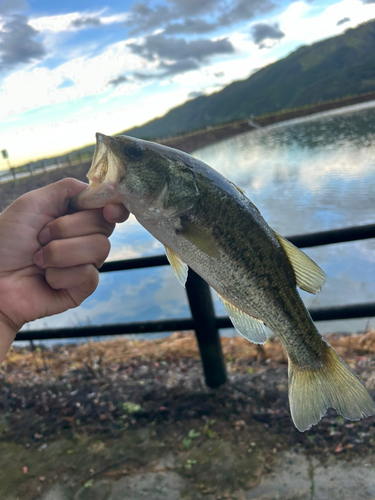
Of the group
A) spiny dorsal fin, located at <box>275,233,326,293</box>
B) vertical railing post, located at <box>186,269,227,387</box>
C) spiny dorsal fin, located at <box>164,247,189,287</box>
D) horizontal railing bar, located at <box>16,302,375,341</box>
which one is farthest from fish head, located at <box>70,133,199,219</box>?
horizontal railing bar, located at <box>16,302,375,341</box>

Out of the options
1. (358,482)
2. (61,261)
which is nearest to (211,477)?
(358,482)

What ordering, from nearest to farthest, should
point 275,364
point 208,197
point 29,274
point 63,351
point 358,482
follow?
1. point 208,197
2. point 29,274
3. point 358,482
4. point 275,364
5. point 63,351

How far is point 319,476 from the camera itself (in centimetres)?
218

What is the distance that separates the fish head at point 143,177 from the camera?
1066 mm

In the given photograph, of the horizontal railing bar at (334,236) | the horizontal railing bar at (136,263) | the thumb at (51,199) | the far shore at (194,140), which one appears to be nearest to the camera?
the thumb at (51,199)

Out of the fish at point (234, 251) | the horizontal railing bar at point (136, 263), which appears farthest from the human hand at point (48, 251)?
the horizontal railing bar at point (136, 263)

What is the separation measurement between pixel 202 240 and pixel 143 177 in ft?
0.97

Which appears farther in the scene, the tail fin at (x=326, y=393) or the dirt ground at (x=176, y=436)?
the dirt ground at (x=176, y=436)

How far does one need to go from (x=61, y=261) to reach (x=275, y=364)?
9.08 ft

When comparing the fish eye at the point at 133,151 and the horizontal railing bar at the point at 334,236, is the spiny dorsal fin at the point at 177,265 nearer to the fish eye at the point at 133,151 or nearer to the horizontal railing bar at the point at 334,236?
the fish eye at the point at 133,151

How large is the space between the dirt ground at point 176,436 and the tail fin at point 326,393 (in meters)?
1.42

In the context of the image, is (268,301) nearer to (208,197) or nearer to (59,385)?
(208,197)

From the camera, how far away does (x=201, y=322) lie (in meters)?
2.85

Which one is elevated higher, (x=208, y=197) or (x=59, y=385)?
(x=208, y=197)
